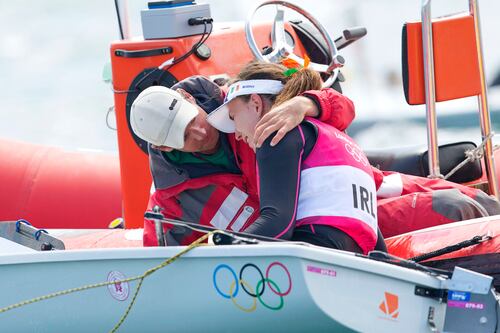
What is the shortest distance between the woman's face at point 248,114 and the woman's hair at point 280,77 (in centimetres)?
5

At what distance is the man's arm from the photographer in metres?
2.83

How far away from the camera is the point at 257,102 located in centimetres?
299

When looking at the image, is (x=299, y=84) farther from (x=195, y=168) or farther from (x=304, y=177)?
(x=195, y=168)

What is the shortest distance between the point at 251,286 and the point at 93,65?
9242 mm

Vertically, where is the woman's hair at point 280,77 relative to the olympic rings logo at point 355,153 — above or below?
above

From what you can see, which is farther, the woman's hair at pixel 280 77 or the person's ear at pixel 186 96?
the person's ear at pixel 186 96

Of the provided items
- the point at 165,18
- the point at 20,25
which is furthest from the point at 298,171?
the point at 20,25

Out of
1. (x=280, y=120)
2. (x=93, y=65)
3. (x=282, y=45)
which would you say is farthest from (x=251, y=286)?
(x=93, y=65)

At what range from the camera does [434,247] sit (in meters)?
3.11

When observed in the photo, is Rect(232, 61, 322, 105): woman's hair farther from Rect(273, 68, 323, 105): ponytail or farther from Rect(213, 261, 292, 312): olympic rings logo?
Rect(213, 261, 292, 312): olympic rings logo

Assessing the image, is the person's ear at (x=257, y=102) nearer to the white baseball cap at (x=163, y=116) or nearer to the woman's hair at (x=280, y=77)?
the woman's hair at (x=280, y=77)

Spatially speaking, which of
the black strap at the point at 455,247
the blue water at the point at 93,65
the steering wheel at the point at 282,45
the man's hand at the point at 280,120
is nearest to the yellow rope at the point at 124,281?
the man's hand at the point at 280,120

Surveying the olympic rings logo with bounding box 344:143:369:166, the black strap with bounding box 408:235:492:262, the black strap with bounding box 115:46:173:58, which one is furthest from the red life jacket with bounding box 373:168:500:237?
the black strap with bounding box 115:46:173:58

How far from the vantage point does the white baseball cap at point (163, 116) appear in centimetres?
329
